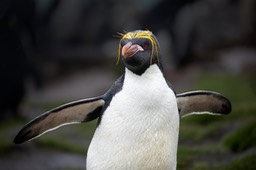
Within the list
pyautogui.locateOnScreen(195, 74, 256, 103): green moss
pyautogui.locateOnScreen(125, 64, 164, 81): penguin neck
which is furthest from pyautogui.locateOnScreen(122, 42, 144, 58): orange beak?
pyautogui.locateOnScreen(195, 74, 256, 103): green moss

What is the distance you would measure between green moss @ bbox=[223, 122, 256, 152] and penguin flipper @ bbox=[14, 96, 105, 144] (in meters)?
1.73

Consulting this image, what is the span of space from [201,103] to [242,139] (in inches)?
54.0

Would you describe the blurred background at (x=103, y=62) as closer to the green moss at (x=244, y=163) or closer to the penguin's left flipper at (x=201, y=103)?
the green moss at (x=244, y=163)

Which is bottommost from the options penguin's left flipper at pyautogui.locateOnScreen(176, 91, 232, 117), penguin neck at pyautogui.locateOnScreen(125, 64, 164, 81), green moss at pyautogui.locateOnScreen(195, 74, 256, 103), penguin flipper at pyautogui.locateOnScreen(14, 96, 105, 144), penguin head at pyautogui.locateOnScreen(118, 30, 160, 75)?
green moss at pyautogui.locateOnScreen(195, 74, 256, 103)

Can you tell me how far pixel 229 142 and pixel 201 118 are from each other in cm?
126

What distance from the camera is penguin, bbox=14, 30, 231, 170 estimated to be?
10.3 ft

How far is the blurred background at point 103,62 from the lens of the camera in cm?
556

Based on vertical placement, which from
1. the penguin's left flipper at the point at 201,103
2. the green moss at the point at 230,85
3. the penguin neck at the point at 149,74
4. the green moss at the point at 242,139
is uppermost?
the penguin neck at the point at 149,74

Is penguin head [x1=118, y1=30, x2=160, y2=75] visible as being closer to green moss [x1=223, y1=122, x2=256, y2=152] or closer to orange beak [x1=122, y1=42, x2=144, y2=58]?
orange beak [x1=122, y1=42, x2=144, y2=58]

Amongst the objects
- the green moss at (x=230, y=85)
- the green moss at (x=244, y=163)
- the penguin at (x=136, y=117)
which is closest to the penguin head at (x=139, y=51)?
the penguin at (x=136, y=117)

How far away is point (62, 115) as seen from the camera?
11.1 ft

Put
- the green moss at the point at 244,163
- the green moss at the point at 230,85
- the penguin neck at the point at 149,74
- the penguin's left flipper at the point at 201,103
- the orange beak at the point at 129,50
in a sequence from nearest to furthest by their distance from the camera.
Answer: the orange beak at the point at 129,50
the penguin neck at the point at 149,74
the penguin's left flipper at the point at 201,103
the green moss at the point at 244,163
the green moss at the point at 230,85

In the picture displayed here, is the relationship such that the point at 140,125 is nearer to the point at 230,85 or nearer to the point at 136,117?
the point at 136,117

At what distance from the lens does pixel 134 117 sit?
3.17 metres
